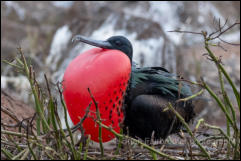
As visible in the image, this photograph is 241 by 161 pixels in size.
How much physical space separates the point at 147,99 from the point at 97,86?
47 centimetres

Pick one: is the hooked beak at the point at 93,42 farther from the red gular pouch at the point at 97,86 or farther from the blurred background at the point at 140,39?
the blurred background at the point at 140,39

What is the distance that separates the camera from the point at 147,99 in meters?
2.38

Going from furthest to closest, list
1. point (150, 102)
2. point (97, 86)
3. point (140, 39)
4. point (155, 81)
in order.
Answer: point (140, 39), point (155, 81), point (150, 102), point (97, 86)

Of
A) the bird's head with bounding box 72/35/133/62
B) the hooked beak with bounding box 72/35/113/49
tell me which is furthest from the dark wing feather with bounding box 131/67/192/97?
the hooked beak with bounding box 72/35/113/49

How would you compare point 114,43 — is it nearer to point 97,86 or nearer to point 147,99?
point 147,99

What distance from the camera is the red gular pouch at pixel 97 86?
198 cm

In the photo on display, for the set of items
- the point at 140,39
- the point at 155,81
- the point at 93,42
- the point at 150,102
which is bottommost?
the point at 150,102

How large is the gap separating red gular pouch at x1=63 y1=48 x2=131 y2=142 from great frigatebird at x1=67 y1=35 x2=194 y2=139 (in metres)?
0.18

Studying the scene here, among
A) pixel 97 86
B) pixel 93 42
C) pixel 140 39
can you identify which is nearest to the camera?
pixel 97 86

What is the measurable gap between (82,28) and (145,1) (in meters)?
1.62

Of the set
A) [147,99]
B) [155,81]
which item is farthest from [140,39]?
[147,99]

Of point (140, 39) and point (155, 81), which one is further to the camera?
point (140, 39)

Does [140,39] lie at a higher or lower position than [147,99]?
higher

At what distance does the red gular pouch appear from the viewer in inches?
77.9
